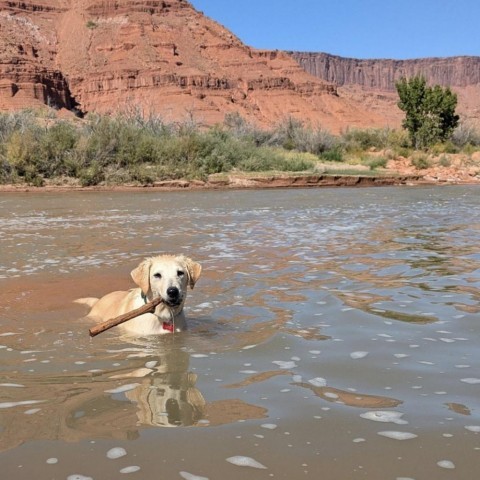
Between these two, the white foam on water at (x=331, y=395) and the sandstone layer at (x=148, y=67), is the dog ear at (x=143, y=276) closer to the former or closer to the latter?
the white foam on water at (x=331, y=395)

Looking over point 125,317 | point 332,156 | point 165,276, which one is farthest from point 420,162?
point 125,317

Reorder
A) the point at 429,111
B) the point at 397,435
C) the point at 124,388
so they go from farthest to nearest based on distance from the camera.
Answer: the point at 429,111
the point at 124,388
the point at 397,435

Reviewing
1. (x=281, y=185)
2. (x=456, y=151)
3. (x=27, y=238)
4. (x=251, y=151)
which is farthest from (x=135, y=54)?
(x=27, y=238)

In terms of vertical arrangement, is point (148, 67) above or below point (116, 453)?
above

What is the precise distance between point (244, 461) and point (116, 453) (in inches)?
24.3

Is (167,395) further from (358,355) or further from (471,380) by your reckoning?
(471,380)

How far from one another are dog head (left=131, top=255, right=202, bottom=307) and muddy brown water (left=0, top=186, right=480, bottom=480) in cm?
41

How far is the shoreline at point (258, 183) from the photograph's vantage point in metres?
26.7

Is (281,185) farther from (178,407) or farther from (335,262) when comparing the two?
(178,407)

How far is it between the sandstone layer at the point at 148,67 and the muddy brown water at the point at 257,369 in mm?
77018

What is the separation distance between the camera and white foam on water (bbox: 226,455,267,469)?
3001 millimetres

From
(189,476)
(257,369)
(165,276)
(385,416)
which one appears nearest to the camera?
(189,476)

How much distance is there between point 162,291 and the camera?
5.30 meters

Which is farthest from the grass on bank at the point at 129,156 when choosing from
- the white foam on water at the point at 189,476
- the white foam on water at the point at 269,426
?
the white foam on water at the point at 189,476
